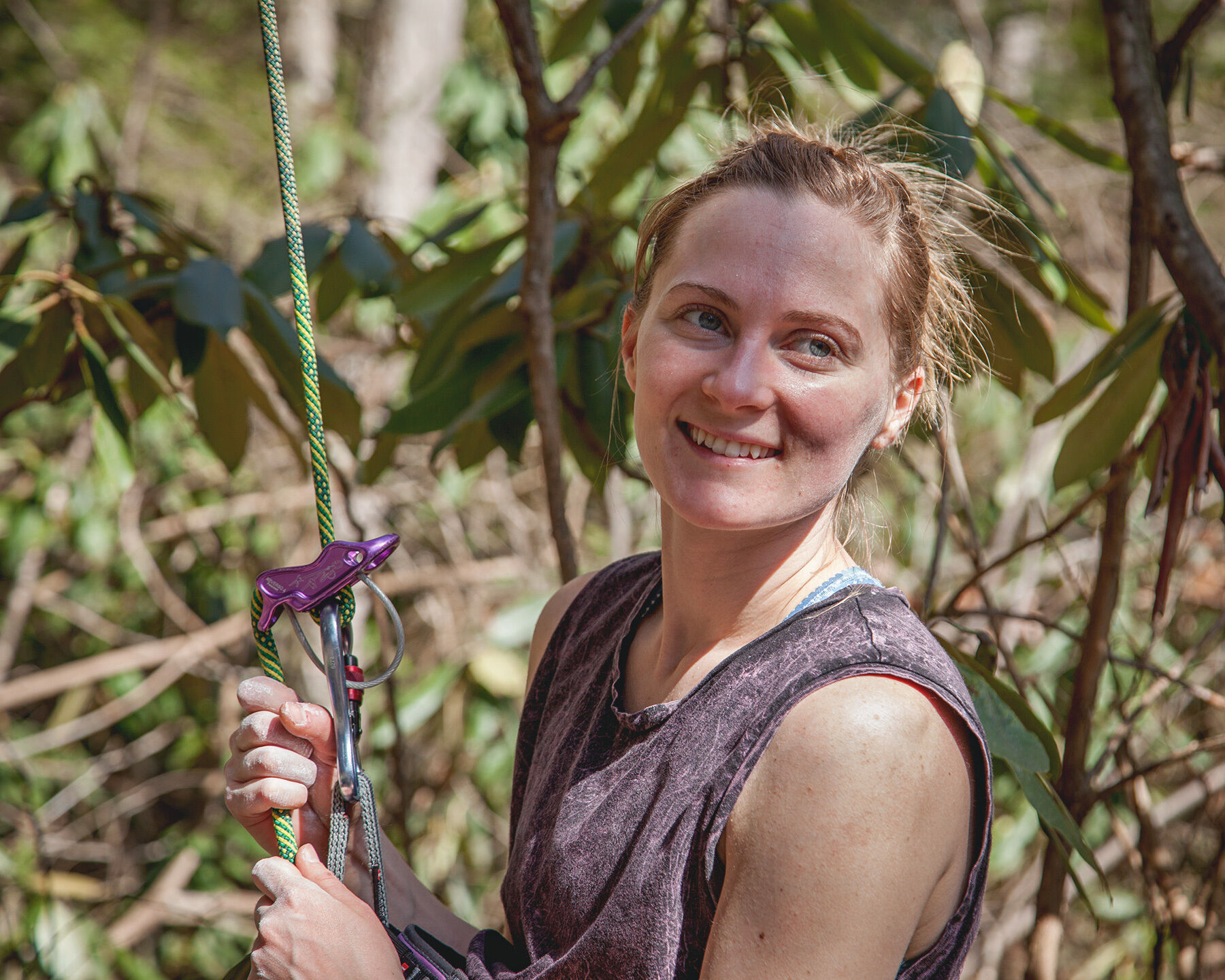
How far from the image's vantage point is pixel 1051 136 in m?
1.44

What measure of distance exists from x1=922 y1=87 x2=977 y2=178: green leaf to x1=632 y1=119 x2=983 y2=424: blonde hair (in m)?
0.16

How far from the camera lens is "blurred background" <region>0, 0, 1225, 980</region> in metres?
1.27

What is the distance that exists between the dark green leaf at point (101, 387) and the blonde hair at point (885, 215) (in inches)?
29.7

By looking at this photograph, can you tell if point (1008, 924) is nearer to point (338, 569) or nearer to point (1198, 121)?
point (338, 569)

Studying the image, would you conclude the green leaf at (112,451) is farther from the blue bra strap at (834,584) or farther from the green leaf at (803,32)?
the green leaf at (803,32)

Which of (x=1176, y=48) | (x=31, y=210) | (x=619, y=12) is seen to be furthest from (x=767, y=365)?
(x=31, y=210)

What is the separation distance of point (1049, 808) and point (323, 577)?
71cm

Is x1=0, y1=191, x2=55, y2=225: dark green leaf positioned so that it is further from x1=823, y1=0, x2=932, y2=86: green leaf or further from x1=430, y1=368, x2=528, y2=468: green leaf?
x1=823, y1=0, x2=932, y2=86: green leaf

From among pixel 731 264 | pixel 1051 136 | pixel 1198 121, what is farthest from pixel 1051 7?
pixel 731 264

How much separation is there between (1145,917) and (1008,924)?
0.26 metres

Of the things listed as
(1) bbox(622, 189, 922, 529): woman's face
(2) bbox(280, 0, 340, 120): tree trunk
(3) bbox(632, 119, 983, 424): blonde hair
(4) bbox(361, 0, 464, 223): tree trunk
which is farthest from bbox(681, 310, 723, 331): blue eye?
(2) bbox(280, 0, 340, 120): tree trunk

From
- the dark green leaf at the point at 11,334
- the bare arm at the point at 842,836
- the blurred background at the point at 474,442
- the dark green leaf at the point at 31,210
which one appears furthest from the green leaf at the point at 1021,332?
the dark green leaf at the point at 31,210

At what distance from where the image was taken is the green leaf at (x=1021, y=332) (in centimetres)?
136

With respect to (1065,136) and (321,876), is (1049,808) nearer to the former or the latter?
(321,876)
